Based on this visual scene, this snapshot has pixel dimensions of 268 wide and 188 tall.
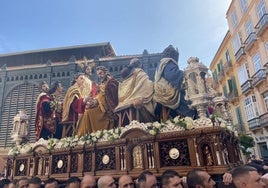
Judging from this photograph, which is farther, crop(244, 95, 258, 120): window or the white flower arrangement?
crop(244, 95, 258, 120): window

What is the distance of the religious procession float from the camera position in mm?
4473

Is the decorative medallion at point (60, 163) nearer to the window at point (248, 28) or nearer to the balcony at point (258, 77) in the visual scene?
the balcony at point (258, 77)

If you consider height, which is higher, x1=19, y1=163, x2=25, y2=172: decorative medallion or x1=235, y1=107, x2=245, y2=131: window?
x1=235, y1=107, x2=245, y2=131: window

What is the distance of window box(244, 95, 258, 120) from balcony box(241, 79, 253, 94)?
61 centimetres

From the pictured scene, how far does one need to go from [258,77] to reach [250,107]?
3111 mm

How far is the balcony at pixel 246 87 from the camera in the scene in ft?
60.1

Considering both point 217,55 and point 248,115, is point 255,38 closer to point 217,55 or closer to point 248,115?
point 248,115

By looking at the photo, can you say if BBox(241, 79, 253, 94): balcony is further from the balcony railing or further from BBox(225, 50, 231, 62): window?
BBox(225, 50, 231, 62): window

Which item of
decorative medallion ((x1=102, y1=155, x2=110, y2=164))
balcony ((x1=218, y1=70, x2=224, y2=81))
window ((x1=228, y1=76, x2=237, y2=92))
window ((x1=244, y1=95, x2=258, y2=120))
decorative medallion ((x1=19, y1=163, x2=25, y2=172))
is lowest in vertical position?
decorative medallion ((x1=19, y1=163, x2=25, y2=172))

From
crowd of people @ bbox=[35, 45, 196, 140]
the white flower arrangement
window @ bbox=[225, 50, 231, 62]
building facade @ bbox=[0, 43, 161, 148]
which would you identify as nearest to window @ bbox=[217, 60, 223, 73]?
window @ bbox=[225, 50, 231, 62]

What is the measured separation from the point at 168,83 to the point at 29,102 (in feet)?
47.2

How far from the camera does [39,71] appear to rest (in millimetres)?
17938

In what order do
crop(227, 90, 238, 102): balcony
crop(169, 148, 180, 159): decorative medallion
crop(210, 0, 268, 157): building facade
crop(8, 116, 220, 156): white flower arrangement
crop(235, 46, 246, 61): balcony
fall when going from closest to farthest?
crop(169, 148, 180, 159): decorative medallion, crop(8, 116, 220, 156): white flower arrangement, crop(210, 0, 268, 157): building facade, crop(235, 46, 246, 61): balcony, crop(227, 90, 238, 102): balcony

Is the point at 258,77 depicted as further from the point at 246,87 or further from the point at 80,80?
the point at 80,80
